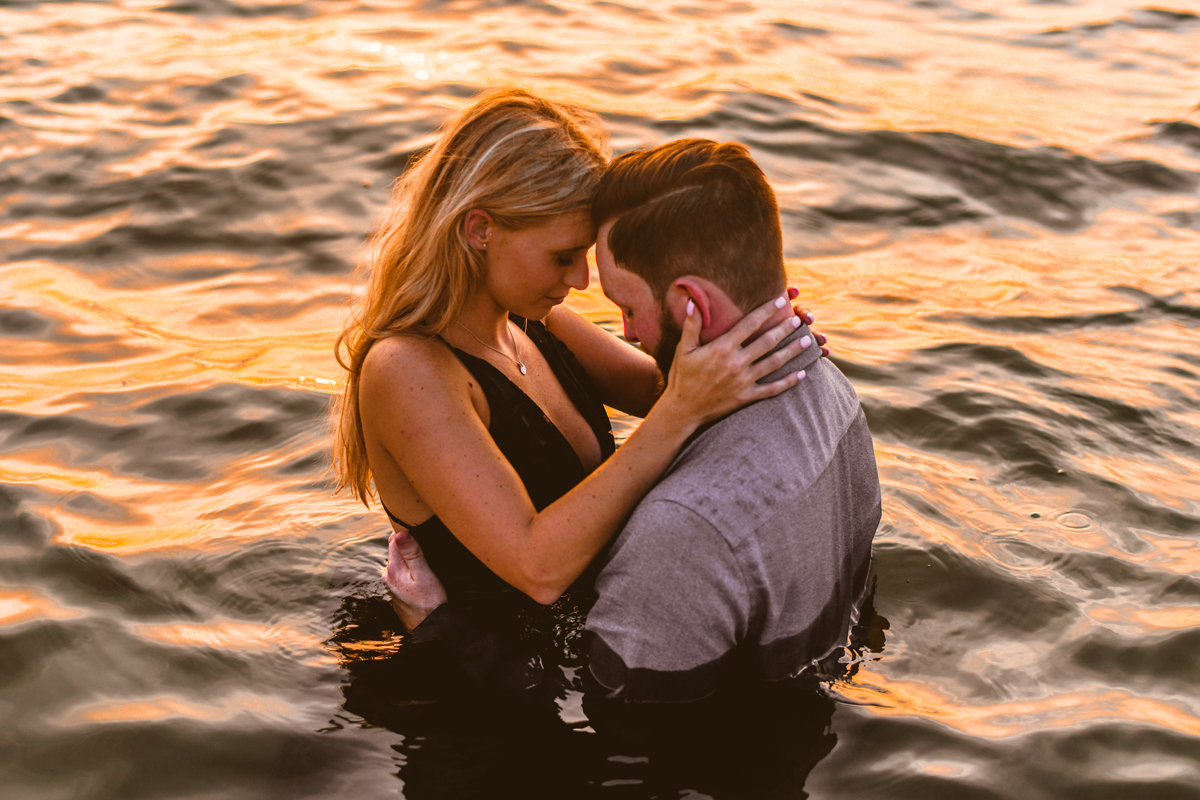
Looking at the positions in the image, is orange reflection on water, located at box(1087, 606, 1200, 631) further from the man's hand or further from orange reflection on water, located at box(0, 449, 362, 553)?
orange reflection on water, located at box(0, 449, 362, 553)

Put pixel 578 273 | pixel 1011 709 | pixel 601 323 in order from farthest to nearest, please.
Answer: pixel 601 323 → pixel 1011 709 → pixel 578 273

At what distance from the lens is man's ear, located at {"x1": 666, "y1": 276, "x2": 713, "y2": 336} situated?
2.99 meters

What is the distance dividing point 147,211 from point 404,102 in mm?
2847

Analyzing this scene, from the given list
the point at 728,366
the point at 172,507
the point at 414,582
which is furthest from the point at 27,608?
the point at 728,366

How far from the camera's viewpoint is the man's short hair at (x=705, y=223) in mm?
2943

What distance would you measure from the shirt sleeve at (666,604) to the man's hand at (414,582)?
85 cm

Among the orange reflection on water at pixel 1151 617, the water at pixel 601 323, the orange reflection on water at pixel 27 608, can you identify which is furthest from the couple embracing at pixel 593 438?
the orange reflection on water at pixel 27 608

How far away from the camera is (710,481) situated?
2.90 m

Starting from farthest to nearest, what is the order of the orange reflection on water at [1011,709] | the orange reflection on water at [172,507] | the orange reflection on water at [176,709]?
the orange reflection on water at [172,507] → the orange reflection on water at [176,709] → the orange reflection on water at [1011,709]

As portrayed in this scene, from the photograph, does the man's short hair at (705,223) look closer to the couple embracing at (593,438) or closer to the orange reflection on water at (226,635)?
the couple embracing at (593,438)

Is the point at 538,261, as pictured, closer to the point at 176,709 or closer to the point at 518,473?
the point at 518,473

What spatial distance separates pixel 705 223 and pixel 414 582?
5.47 feet

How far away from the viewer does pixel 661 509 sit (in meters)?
2.88

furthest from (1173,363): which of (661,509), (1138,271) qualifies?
(661,509)
